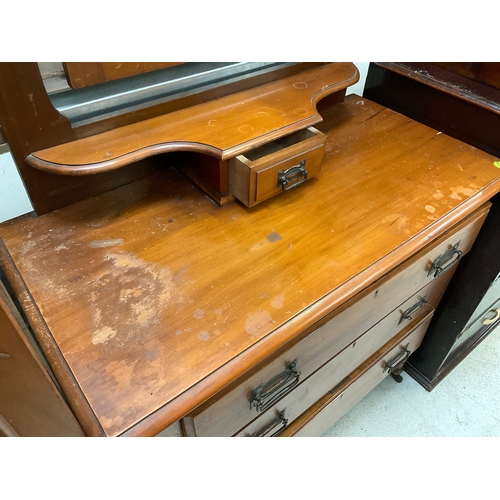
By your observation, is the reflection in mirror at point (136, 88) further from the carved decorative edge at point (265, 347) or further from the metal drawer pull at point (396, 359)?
the metal drawer pull at point (396, 359)

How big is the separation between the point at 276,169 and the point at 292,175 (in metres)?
0.05

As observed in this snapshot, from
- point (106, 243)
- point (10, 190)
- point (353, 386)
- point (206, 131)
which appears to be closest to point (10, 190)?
point (10, 190)

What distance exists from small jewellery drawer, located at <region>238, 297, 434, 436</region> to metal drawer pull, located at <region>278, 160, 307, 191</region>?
1.24ft

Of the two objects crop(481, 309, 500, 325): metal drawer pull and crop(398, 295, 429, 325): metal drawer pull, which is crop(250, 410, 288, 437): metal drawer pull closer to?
crop(398, 295, 429, 325): metal drawer pull

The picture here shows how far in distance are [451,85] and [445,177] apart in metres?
0.27

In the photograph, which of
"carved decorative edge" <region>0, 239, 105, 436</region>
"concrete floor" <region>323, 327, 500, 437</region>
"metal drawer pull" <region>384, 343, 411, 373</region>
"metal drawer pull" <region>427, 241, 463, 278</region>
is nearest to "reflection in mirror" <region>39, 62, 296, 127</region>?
"carved decorative edge" <region>0, 239, 105, 436</region>

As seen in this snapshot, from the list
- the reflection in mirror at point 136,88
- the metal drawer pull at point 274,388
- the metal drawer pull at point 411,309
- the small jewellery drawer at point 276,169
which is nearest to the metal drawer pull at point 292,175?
the small jewellery drawer at point 276,169

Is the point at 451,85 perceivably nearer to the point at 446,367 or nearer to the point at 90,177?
the point at 90,177

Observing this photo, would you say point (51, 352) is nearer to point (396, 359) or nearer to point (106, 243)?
point (106, 243)

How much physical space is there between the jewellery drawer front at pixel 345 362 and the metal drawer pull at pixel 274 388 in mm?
82

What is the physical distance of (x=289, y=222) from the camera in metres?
0.76

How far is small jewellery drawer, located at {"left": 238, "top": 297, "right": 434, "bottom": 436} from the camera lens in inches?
32.4

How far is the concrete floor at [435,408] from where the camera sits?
1.33m

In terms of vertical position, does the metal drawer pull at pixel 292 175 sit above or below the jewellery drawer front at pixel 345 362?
above
